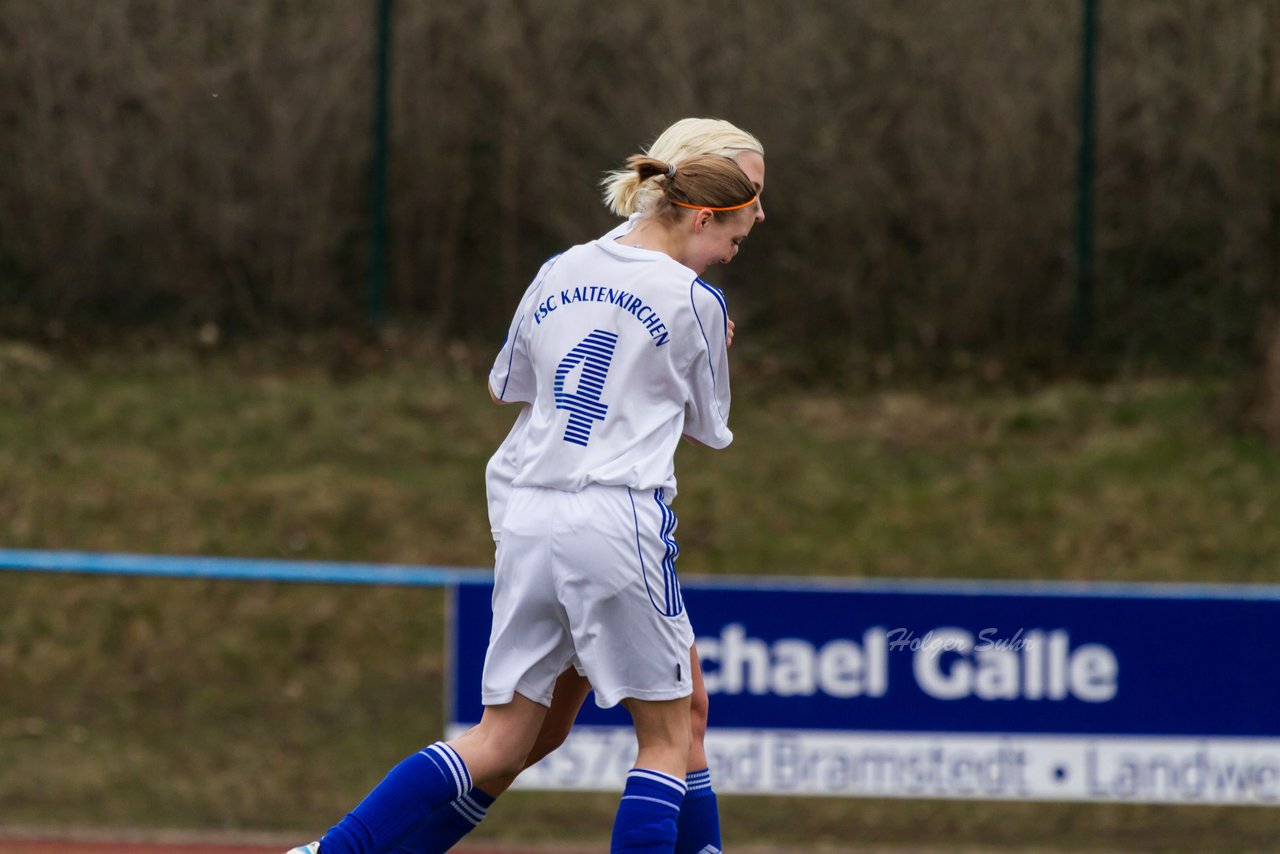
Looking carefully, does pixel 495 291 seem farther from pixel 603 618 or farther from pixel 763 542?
pixel 603 618

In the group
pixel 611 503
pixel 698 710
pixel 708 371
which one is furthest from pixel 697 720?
pixel 708 371

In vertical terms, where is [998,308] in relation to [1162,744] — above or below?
above

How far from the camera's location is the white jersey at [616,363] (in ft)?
11.0

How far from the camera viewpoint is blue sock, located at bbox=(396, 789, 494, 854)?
3633 millimetres

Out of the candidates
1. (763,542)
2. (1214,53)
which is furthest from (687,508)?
(1214,53)

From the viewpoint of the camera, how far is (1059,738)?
5.82m

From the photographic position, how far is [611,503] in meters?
3.35

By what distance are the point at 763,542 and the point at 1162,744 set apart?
341 centimetres

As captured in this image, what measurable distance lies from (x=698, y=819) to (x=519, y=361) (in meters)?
1.07

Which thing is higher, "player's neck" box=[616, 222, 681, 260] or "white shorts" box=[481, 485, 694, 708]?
"player's neck" box=[616, 222, 681, 260]

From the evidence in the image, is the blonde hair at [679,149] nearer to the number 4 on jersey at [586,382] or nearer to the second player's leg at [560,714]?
the number 4 on jersey at [586,382]

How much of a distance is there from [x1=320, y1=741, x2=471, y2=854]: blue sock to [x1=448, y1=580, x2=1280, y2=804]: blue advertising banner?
2324 millimetres

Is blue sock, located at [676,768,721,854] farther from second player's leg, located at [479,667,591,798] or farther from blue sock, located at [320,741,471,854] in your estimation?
blue sock, located at [320,741,471,854]

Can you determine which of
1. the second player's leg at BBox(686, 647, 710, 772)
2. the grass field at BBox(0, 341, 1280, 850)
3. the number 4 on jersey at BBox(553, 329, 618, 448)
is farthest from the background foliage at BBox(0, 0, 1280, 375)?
the number 4 on jersey at BBox(553, 329, 618, 448)
